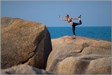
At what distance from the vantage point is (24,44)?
12.3 meters

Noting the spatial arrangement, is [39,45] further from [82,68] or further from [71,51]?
[82,68]

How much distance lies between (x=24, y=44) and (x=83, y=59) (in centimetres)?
311

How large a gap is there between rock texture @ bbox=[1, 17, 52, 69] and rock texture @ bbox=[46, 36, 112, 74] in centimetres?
58

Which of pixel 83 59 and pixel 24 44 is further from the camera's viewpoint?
pixel 24 44

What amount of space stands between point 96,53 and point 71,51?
890 millimetres

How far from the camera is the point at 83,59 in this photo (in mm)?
10047

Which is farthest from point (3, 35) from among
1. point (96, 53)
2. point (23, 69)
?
point (23, 69)

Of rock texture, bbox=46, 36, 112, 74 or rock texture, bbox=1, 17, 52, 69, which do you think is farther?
rock texture, bbox=1, 17, 52, 69

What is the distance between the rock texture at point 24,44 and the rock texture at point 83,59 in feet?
1.91

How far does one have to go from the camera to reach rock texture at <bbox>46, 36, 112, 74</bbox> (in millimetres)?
9484

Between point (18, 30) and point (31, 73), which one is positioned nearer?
point (31, 73)

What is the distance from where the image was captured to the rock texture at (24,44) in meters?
12.2

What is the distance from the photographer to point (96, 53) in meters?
11.3

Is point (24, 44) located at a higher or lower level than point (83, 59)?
lower
